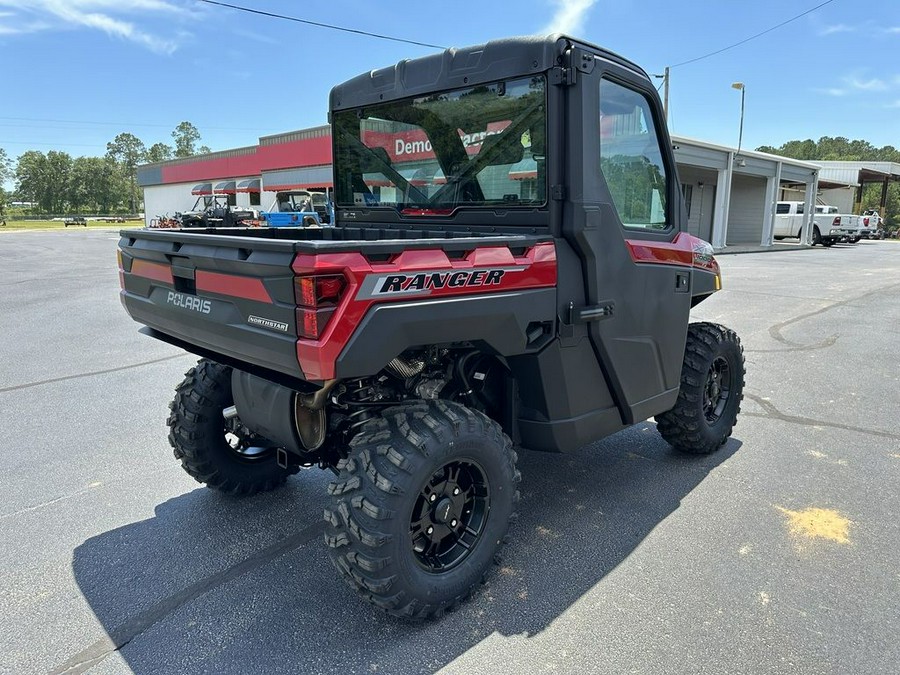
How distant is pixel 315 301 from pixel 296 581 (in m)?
1.50

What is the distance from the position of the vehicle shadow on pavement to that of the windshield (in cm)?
179

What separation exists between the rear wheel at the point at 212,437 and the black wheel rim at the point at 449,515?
133 cm

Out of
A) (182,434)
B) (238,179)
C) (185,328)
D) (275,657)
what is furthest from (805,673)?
(238,179)

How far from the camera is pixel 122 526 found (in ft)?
10.9

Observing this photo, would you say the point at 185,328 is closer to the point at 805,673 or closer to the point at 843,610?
the point at 805,673

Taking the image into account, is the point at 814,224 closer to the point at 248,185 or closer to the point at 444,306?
the point at 444,306

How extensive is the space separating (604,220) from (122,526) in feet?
9.97

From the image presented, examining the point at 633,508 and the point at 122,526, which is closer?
the point at 122,526

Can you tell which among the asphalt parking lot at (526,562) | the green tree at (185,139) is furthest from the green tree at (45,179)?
the asphalt parking lot at (526,562)

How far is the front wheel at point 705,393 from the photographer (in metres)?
3.99

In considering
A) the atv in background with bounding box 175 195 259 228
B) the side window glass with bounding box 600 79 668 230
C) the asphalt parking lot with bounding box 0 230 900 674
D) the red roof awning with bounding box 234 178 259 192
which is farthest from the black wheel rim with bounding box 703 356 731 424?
the red roof awning with bounding box 234 178 259 192

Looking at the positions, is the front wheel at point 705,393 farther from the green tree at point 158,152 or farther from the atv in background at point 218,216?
the green tree at point 158,152

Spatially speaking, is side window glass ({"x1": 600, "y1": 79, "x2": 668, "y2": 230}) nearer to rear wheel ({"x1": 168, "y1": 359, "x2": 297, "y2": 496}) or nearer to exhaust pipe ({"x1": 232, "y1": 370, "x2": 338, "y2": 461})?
exhaust pipe ({"x1": 232, "y1": 370, "x2": 338, "y2": 461})

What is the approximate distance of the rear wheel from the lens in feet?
11.1
